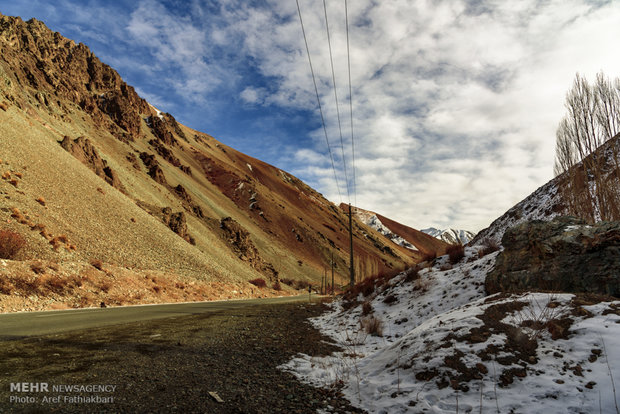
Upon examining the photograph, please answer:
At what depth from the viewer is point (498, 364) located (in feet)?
14.1

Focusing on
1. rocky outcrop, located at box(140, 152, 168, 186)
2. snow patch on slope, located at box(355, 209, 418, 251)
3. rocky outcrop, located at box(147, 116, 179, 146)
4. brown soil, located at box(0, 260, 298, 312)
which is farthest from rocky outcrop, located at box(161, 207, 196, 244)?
snow patch on slope, located at box(355, 209, 418, 251)

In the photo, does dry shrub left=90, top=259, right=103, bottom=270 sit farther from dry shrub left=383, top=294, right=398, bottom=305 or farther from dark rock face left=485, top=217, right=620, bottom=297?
dark rock face left=485, top=217, right=620, bottom=297

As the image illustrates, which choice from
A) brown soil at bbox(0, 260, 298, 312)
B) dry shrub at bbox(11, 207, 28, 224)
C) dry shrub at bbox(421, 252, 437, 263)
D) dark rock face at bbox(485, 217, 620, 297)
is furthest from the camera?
dry shrub at bbox(11, 207, 28, 224)

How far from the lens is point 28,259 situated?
17734 mm

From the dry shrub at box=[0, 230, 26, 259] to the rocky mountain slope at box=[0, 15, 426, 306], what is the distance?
1.48ft

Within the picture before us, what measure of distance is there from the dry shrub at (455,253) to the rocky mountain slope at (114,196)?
2.62m

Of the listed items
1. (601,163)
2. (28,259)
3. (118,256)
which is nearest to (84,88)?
(118,256)

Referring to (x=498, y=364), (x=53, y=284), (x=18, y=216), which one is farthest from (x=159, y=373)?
(x=18, y=216)

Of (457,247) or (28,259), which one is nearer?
(457,247)

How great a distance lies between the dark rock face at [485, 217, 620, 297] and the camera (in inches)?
267

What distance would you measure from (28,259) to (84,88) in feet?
220

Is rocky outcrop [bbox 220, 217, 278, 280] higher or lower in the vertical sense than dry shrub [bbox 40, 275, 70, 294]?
higher

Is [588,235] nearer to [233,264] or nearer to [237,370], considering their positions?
[237,370]

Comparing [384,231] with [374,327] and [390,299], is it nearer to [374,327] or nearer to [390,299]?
[390,299]
